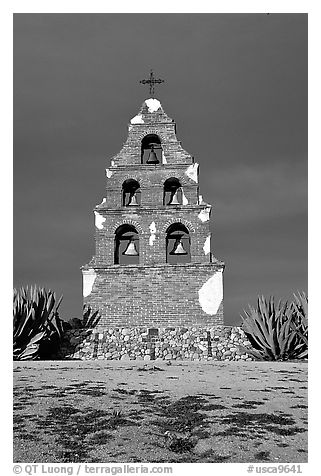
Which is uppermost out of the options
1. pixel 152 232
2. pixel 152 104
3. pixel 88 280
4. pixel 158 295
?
pixel 152 104

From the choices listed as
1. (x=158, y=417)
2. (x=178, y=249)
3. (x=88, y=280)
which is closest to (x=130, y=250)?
(x=178, y=249)

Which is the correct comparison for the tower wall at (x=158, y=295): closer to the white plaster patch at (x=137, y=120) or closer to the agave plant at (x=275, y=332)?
the agave plant at (x=275, y=332)

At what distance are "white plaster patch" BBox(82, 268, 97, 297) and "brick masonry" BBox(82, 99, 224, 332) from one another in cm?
3

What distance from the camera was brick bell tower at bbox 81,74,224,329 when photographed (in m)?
15.4

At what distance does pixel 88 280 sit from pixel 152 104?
5728mm

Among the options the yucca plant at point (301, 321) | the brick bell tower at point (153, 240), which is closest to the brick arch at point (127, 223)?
the brick bell tower at point (153, 240)

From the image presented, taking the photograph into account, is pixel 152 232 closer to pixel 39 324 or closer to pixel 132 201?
pixel 132 201

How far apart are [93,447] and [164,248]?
980cm

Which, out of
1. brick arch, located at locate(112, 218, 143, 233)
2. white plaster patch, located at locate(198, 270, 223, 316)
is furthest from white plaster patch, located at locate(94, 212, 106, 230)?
white plaster patch, located at locate(198, 270, 223, 316)

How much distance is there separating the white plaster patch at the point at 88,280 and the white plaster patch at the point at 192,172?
3.87 meters

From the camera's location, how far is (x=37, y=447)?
644cm

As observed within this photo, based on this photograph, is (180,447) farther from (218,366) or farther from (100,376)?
(218,366)

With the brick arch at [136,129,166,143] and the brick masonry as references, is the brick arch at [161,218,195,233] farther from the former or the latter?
the brick arch at [136,129,166,143]

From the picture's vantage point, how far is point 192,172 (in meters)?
16.6
